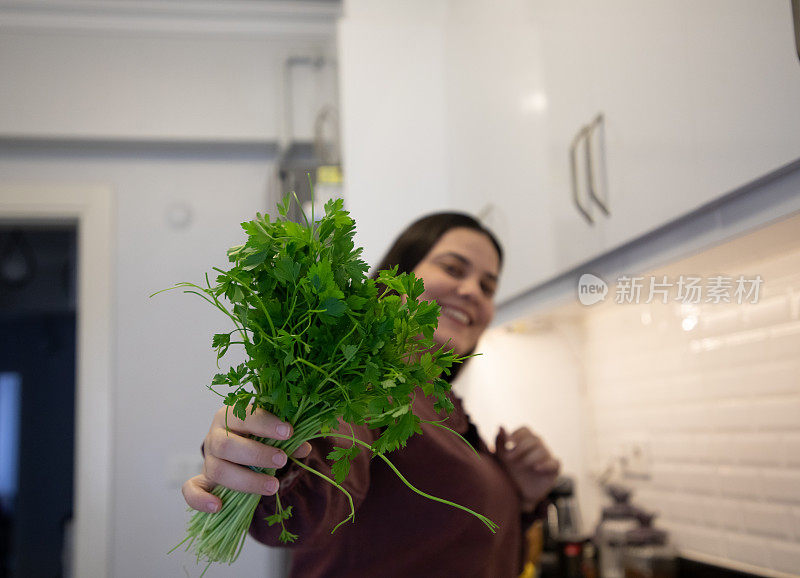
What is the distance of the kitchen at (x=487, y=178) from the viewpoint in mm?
881

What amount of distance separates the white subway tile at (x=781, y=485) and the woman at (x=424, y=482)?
0.41 metres

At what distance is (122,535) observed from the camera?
6.85 feet

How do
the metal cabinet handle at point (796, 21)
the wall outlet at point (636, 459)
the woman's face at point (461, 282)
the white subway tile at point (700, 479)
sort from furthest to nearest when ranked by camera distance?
the wall outlet at point (636, 459)
the white subway tile at point (700, 479)
the woman's face at point (461, 282)
the metal cabinet handle at point (796, 21)

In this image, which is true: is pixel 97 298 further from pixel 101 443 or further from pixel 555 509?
pixel 555 509

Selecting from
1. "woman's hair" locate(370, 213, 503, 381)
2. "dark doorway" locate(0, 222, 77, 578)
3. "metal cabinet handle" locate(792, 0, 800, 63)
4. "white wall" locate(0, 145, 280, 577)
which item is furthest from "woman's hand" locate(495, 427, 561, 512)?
"dark doorway" locate(0, 222, 77, 578)

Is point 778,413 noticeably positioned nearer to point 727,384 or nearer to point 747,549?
point 727,384

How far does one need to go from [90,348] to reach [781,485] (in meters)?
1.83

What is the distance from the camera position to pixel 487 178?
63.2 inches

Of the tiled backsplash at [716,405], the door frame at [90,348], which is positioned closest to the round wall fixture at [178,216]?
the door frame at [90,348]

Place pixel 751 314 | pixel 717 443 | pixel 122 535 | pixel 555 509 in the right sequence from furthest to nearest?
pixel 122 535 → pixel 555 509 → pixel 717 443 → pixel 751 314

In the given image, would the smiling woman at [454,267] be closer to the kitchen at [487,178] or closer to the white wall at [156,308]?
the kitchen at [487,178]

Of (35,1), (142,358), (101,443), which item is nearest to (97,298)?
(142,358)

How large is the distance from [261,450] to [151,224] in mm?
1987

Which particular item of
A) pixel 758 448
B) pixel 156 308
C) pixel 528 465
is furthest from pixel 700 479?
pixel 156 308
